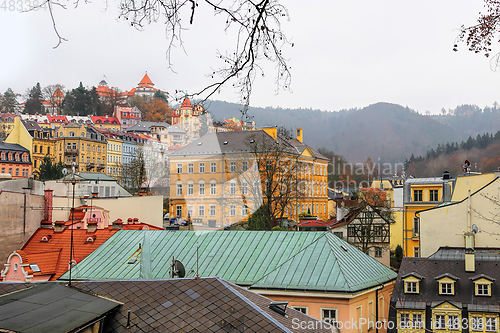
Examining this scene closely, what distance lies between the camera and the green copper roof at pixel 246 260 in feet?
56.9

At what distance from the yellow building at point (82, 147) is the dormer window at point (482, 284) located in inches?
2315

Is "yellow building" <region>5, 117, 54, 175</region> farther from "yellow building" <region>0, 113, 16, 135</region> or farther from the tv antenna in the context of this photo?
the tv antenna

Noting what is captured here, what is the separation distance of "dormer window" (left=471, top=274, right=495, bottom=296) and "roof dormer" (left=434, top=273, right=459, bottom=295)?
70 cm

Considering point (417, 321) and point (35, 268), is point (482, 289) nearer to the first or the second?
point (417, 321)

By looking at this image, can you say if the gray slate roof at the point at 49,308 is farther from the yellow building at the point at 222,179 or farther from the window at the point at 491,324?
the window at the point at 491,324

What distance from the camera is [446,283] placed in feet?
65.8

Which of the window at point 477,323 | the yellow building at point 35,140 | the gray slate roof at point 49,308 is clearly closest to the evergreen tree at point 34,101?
the yellow building at point 35,140

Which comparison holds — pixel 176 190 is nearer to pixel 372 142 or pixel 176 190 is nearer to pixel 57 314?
pixel 57 314

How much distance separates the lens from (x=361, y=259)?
19609 mm

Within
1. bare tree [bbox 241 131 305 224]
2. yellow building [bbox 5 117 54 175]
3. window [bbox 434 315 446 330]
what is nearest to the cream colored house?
Result: window [bbox 434 315 446 330]

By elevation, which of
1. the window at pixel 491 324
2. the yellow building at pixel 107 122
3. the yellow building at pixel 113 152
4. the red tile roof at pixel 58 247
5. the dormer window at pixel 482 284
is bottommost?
the window at pixel 491 324

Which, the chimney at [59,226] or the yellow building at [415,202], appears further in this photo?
the yellow building at [415,202]

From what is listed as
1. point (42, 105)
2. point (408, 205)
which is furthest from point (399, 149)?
point (42, 105)

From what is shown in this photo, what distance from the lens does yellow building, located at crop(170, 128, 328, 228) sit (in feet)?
55.5
